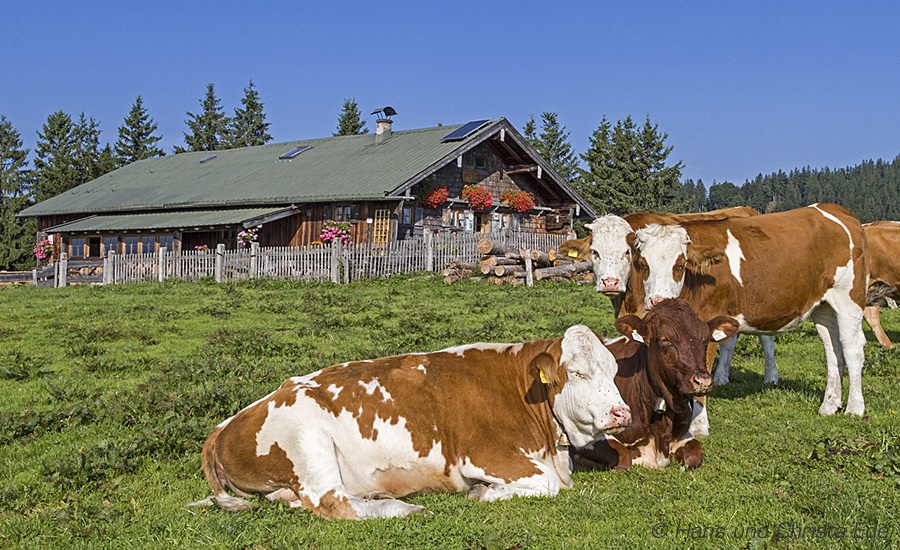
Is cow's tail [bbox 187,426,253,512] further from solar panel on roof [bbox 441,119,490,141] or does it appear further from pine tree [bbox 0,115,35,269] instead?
pine tree [bbox 0,115,35,269]

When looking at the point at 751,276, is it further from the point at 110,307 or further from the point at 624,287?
the point at 110,307

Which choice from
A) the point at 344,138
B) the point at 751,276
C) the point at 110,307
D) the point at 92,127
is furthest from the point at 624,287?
the point at 92,127

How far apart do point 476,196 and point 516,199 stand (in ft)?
7.93

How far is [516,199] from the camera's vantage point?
1416 inches

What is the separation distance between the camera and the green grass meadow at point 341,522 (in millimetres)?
4895

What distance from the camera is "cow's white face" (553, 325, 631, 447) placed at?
5512mm

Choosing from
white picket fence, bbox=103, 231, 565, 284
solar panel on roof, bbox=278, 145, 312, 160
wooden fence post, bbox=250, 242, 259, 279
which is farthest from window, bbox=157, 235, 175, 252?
wooden fence post, bbox=250, 242, 259, 279

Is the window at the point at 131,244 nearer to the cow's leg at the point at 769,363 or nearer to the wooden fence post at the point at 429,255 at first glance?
the wooden fence post at the point at 429,255

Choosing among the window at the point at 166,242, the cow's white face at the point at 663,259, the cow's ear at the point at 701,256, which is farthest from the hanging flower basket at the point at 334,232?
the cow's ear at the point at 701,256

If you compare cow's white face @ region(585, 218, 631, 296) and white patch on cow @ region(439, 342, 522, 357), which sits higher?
cow's white face @ region(585, 218, 631, 296)

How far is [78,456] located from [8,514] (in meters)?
0.91

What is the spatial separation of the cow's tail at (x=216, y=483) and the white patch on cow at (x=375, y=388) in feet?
3.59

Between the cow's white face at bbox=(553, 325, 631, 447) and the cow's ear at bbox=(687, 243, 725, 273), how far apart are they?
2.16 meters

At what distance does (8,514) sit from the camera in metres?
5.59
